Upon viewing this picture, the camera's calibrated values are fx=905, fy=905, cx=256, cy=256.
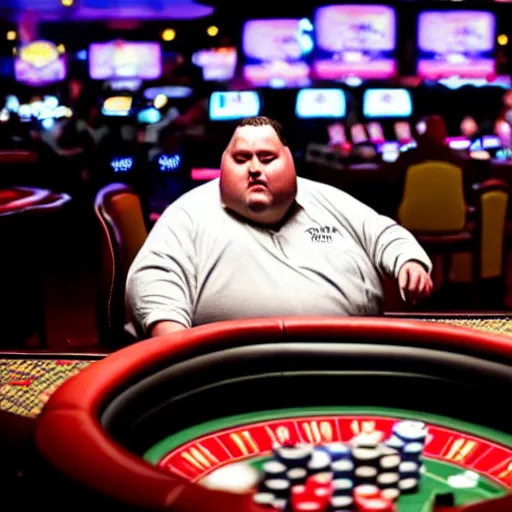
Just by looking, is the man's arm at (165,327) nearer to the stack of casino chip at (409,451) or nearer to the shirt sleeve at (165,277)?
the shirt sleeve at (165,277)

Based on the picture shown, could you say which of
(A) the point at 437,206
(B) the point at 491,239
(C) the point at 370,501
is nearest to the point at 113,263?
(C) the point at 370,501

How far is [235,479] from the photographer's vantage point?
1.09m

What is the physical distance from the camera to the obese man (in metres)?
1.96

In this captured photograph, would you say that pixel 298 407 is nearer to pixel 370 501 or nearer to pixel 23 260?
pixel 370 501

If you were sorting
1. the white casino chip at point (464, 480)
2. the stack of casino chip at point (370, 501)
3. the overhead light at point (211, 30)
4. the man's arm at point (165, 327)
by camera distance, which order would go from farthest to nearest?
the overhead light at point (211, 30) → the man's arm at point (165, 327) → the white casino chip at point (464, 480) → the stack of casino chip at point (370, 501)

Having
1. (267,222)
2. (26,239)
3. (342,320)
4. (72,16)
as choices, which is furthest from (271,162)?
(72,16)

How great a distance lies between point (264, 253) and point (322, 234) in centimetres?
16

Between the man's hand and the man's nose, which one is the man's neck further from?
the man's hand

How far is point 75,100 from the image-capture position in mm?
10641

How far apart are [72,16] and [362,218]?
12.7 metres

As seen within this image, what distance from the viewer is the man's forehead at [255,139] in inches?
81.1

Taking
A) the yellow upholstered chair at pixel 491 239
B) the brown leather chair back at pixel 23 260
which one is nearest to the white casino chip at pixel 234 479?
the brown leather chair back at pixel 23 260

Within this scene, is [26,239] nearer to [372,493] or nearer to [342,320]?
[342,320]

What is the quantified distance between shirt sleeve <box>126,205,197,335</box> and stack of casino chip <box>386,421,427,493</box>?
68 cm
